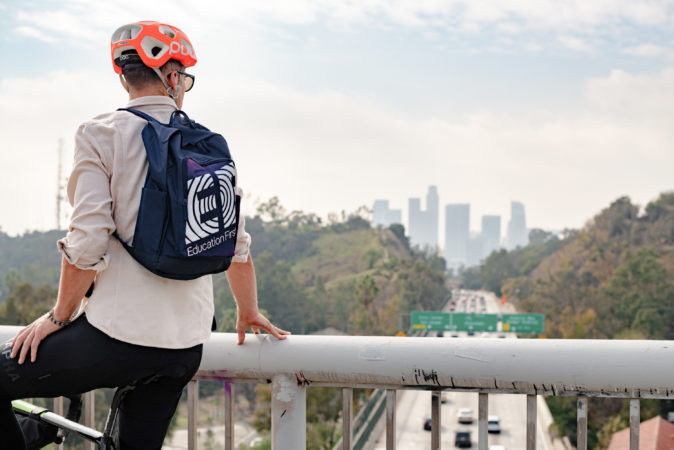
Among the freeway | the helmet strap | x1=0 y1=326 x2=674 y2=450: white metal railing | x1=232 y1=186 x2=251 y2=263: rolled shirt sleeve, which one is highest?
the helmet strap

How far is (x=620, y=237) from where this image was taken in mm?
73000

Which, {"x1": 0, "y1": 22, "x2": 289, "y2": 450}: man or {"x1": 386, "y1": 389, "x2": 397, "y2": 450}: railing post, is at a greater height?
{"x1": 0, "y1": 22, "x2": 289, "y2": 450}: man

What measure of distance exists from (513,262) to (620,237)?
39.6 m

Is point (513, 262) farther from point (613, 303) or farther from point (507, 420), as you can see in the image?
point (507, 420)

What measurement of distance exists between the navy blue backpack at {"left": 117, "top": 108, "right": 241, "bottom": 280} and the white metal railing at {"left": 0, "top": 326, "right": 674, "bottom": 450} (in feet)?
1.78

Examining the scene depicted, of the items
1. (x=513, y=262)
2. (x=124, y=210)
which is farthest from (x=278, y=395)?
(x=513, y=262)

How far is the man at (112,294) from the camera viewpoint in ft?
5.19

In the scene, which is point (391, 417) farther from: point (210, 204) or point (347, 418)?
point (210, 204)

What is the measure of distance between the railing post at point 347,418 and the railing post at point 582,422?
0.67 meters

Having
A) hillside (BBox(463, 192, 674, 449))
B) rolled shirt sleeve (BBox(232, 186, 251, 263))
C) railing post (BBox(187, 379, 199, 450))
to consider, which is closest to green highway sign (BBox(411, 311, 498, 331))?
hillside (BBox(463, 192, 674, 449))

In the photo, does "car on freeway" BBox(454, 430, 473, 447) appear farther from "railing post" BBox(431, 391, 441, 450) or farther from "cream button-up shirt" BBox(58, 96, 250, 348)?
"cream button-up shirt" BBox(58, 96, 250, 348)

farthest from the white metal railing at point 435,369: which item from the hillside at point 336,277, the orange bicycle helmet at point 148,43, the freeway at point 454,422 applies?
the hillside at point 336,277

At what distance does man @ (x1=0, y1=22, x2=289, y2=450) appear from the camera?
1.58 meters

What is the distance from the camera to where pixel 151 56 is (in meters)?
1.68
